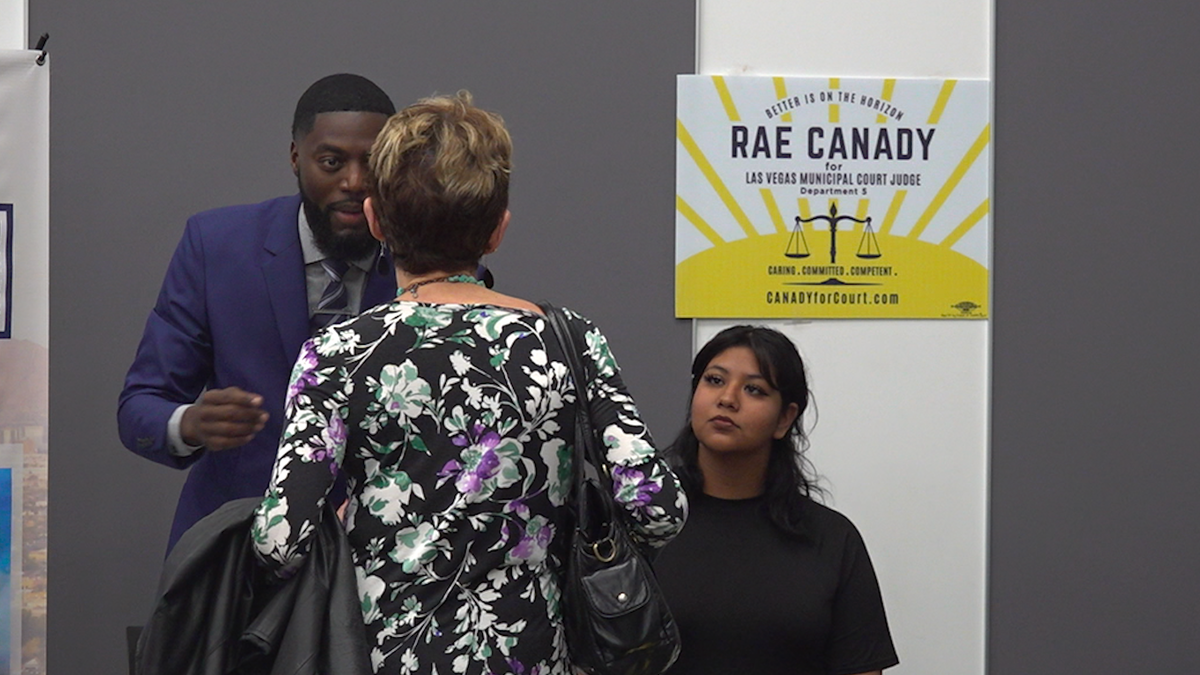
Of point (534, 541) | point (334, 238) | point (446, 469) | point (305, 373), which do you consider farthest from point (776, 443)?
point (305, 373)

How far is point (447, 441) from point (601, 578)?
11.0 inches

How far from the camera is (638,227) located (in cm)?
377

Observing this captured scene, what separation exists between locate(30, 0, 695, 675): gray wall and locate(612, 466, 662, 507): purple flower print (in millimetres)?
2007

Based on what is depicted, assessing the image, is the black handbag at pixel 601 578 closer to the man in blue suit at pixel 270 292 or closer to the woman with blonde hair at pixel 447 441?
the woman with blonde hair at pixel 447 441

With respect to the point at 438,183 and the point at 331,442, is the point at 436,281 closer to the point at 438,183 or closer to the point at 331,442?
the point at 438,183

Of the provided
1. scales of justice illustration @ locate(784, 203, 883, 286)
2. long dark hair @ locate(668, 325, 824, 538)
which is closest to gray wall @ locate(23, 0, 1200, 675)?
scales of justice illustration @ locate(784, 203, 883, 286)

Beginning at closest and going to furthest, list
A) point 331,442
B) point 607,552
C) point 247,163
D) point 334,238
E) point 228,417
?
point 331,442
point 607,552
point 228,417
point 334,238
point 247,163

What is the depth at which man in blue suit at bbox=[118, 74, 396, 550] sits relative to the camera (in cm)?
246

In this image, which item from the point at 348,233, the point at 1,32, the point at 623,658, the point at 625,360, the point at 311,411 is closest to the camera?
the point at 311,411

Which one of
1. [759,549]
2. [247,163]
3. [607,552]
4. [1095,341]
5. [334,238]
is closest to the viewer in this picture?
[607,552]

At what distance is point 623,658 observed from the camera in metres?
1.79

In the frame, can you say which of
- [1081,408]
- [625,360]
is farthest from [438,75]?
[1081,408]

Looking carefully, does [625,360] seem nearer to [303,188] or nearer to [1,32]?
[303,188]

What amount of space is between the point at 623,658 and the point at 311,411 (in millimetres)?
528
